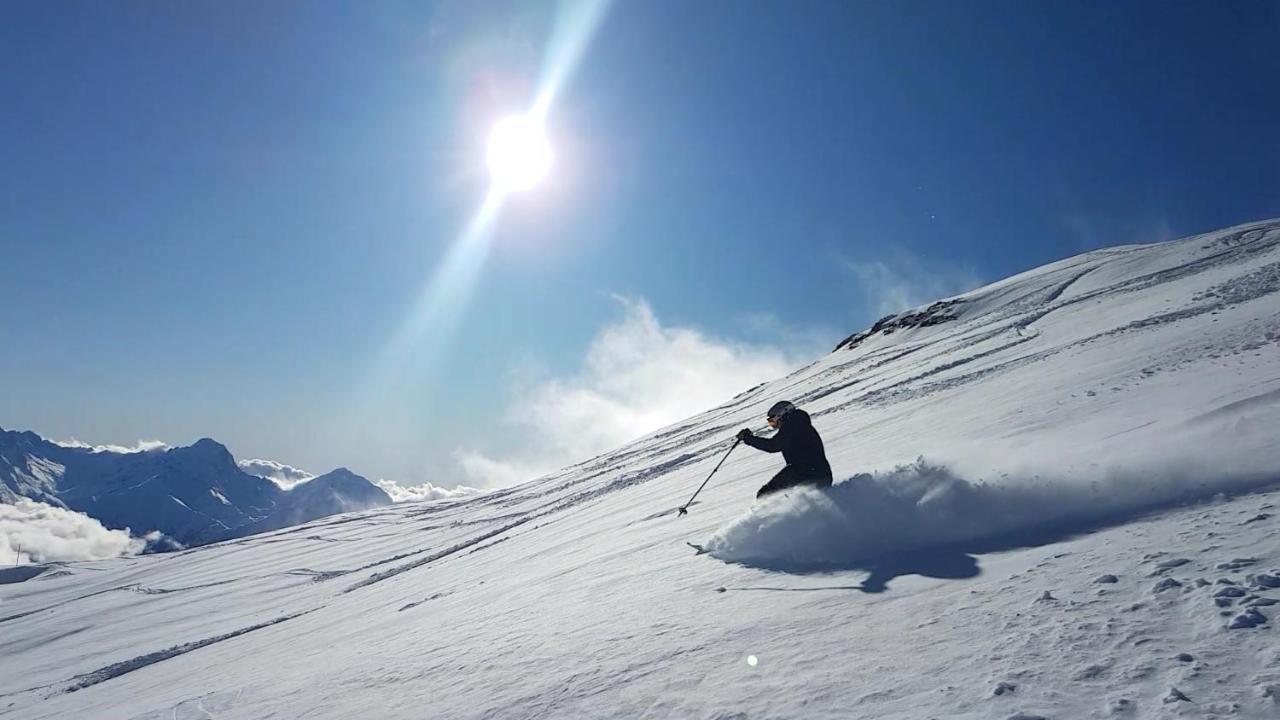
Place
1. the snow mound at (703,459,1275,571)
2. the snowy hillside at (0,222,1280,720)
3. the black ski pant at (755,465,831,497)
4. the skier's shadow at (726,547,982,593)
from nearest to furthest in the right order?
the snowy hillside at (0,222,1280,720) → the skier's shadow at (726,547,982,593) → the snow mound at (703,459,1275,571) → the black ski pant at (755,465,831,497)

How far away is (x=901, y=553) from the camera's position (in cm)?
611

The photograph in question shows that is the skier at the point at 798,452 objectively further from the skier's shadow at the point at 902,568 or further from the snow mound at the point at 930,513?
the skier's shadow at the point at 902,568

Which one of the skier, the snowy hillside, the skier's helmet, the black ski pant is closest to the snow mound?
the snowy hillside

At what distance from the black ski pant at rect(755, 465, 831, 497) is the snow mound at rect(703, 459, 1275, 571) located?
0.60m

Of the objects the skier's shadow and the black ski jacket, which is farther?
the black ski jacket

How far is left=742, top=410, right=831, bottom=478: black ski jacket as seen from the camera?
341 inches

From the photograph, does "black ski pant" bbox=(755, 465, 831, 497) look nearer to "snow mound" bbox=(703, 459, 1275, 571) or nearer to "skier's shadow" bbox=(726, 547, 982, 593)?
"snow mound" bbox=(703, 459, 1275, 571)

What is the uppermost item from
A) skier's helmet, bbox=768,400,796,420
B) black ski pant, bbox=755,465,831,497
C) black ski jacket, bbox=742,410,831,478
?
skier's helmet, bbox=768,400,796,420

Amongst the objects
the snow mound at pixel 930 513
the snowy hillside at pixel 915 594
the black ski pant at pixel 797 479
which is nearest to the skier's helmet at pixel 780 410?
the black ski pant at pixel 797 479

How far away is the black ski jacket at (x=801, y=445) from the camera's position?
8656 millimetres

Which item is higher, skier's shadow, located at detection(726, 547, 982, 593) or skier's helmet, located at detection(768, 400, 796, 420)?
skier's helmet, located at detection(768, 400, 796, 420)

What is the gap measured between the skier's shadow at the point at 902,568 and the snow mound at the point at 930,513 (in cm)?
9

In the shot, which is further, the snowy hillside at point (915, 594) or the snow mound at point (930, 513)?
the snow mound at point (930, 513)

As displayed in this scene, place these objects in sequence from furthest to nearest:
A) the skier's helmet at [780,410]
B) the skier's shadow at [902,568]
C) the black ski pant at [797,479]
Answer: the skier's helmet at [780,410]
the black ski pant at [797,479]
the skier's shadow at [902,568]
